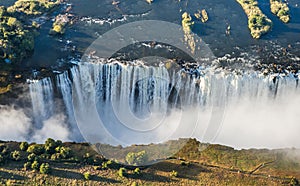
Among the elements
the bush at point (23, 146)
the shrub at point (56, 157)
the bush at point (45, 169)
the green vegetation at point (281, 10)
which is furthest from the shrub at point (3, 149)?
the green vegetation at point (281, 10)

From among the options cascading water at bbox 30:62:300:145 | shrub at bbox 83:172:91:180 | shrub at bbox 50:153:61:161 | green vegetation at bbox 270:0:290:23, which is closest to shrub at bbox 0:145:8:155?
shrub at bbox 50:153:61:161

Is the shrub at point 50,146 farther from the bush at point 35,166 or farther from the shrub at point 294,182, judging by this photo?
the shrub at point 294,182

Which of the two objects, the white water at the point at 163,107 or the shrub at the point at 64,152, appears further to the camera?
the white water at the point at 163,107

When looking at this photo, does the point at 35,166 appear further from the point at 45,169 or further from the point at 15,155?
the point at 15,155

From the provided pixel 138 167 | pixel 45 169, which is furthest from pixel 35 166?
pixel 138 167

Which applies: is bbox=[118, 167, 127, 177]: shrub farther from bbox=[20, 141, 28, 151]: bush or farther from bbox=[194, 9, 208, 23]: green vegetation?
bbox=[194, 9, 208, 23]: green vegetation

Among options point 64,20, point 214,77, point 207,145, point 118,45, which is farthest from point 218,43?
point 64,20

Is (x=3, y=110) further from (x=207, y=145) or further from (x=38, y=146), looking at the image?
(x=207, y=145)
